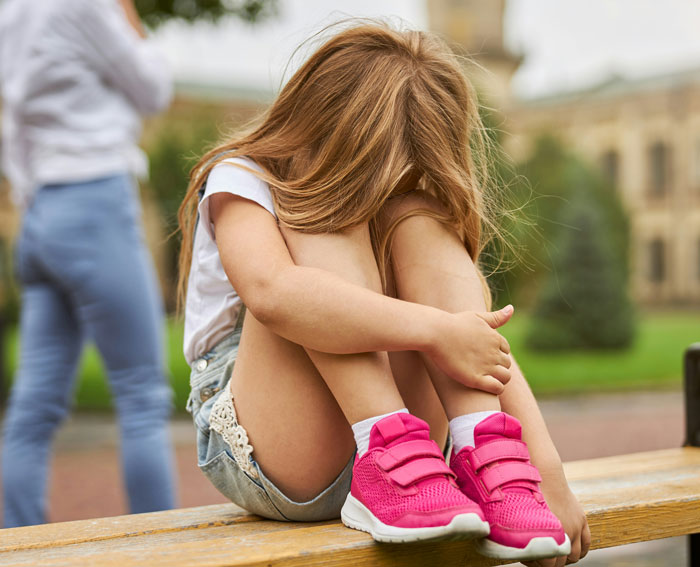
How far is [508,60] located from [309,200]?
4069cm

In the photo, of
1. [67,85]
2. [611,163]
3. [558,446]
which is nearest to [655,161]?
[611,163]

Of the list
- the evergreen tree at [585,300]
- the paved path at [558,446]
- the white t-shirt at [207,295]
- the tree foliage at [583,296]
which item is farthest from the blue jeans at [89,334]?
the evergreen tree at [585,300]

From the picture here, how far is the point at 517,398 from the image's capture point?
1.48 m

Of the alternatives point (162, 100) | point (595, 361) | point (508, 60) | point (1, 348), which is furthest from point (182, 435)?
point (508, 60)

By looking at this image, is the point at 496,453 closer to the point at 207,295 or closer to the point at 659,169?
the point at 207,295

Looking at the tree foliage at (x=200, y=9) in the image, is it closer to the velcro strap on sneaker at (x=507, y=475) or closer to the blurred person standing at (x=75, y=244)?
the blurred person standing at (x=75, y=244)

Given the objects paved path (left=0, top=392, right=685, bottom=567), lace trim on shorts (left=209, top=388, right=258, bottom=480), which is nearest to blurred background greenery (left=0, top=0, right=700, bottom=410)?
lace trim on shorts (left=209, top=388, right=258, bottom=480)

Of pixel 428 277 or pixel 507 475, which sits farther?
pixel 428 277

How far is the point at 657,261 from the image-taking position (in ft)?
111

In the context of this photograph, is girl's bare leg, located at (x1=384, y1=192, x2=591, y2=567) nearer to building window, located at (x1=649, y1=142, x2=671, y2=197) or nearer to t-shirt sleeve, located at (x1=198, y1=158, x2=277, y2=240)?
t-shirt sleeve, located at (x1=198, y1=158, x2=277, y2=240)

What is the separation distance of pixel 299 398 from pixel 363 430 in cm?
14

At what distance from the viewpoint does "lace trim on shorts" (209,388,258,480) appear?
149 centimetres

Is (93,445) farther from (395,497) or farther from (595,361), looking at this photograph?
(595,361)

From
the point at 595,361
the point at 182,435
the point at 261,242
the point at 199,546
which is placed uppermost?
the point at 261,242
